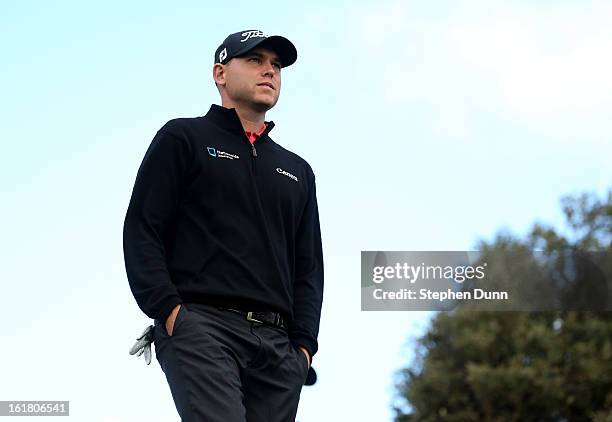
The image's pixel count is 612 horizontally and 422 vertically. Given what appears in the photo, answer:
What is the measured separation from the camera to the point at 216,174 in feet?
15.7

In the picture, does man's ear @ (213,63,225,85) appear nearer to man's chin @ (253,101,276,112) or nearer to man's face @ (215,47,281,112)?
man's face @ (215,47,281,112)

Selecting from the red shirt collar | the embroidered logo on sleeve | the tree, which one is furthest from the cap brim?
the tree

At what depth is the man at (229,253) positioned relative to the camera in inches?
175

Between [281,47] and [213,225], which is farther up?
[281,47]

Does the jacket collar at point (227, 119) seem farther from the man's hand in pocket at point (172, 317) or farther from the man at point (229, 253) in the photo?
the man's hand in pocket at point (172, 317)

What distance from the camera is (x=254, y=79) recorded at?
5051 mm

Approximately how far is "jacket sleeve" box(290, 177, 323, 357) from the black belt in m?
0.19

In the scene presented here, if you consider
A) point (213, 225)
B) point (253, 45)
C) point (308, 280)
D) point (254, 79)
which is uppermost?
point (253, 45)

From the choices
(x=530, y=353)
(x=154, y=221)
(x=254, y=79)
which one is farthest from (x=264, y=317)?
(x=530, y=353)

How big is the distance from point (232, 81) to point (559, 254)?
43.6 metres

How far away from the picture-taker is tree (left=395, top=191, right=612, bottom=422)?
4356 cm

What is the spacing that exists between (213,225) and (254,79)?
88 centimetres

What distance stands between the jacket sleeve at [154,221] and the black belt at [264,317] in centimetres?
34

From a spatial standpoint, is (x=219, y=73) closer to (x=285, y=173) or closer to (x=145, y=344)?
(x=285, y=173)
